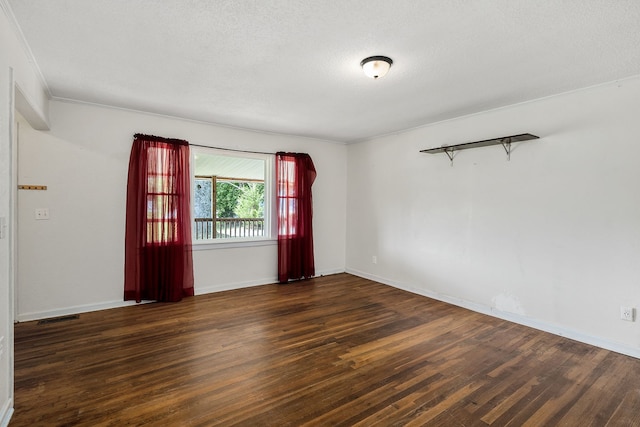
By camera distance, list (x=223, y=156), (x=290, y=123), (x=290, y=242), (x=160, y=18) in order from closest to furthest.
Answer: (x=160, y=18) < (x=290, y=123) < (x=223, y=156) < (x=290, y=242)

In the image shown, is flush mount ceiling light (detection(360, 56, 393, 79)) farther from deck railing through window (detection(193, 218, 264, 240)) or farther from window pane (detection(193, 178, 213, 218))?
deck railing through window (detection(193, 218, 264, 240))

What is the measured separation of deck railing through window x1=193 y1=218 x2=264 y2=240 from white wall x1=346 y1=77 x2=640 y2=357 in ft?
7.44

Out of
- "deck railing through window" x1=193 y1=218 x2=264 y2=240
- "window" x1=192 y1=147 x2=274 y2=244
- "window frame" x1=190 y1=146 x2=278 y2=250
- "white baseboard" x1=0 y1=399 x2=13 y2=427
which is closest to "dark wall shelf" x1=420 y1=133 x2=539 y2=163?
"window frame" x1=190 y1=146 x2=278 y2=250

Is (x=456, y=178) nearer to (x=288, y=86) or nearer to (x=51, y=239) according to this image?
(x=288, y=86)

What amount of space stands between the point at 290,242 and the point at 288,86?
2.70 meters

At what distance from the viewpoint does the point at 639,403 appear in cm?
210

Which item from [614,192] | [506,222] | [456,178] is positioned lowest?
[506,222]

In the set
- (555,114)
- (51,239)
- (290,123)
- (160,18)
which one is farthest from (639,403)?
(51,239)

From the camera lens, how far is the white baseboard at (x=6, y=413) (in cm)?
176

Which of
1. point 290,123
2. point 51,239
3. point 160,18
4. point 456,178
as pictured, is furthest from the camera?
point 290,123

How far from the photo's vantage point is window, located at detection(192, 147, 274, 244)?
188 inches

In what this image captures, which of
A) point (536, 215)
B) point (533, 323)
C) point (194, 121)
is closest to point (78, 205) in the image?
point (194, 121)

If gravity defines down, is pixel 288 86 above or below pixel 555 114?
above

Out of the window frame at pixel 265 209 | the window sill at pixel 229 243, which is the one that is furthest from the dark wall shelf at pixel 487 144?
the window sill at pixel 229 243
